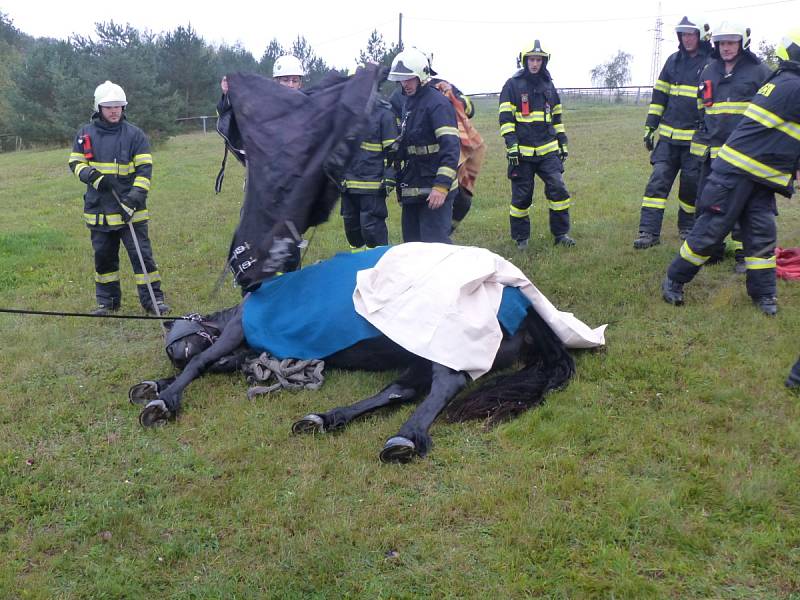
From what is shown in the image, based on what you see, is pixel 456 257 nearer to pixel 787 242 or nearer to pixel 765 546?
pixel 765 546

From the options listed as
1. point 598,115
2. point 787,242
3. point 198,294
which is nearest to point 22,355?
point 198,294

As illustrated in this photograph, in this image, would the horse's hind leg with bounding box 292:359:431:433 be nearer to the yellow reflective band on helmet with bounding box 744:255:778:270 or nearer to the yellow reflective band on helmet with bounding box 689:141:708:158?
the yellow reflective band on helmet with bounding box 744:255:778:270

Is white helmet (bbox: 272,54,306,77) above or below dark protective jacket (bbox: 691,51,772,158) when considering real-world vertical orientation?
above

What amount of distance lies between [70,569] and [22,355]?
318cm

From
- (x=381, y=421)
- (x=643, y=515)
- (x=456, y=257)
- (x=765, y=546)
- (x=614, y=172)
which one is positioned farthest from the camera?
(x=614, y=172)

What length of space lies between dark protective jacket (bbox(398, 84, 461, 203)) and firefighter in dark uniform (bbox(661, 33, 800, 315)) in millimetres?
2265

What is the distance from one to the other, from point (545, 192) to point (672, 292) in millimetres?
2520

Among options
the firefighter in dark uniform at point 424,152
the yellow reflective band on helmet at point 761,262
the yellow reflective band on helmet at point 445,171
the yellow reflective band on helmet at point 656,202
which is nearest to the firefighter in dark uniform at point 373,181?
the firefighter in dark uniform at point 424,152

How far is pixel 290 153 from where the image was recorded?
477 cm

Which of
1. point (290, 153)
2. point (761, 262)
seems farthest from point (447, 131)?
point (761, 262)

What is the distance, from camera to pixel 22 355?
231 inches

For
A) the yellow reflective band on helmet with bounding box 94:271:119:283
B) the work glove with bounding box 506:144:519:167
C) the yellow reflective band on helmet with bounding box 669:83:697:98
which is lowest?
the yellow reflective band on helmet with bounding box 94:271:119:283

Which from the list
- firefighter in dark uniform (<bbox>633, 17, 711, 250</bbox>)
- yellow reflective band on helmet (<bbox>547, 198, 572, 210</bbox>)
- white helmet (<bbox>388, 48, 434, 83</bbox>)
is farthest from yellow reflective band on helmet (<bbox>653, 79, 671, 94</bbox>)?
white helmet (<bbox>388, 48, 434, 83</bbox>)

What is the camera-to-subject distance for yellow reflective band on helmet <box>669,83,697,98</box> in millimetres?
7461
